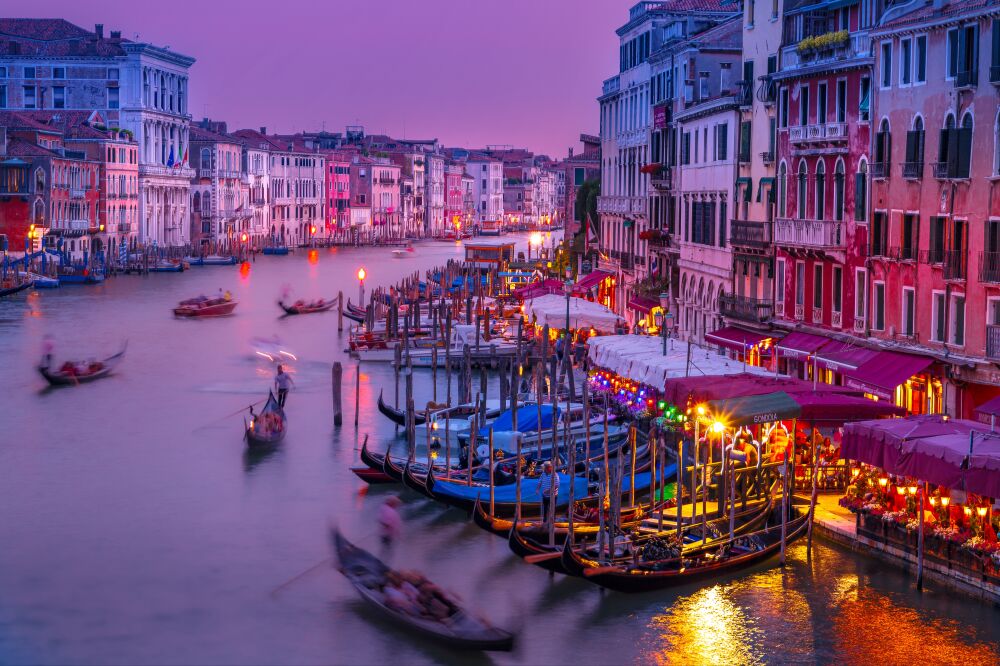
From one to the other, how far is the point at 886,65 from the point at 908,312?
10.4 ft

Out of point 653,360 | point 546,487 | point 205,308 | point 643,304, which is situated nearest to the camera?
point 546,487

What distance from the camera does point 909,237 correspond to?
747 inches

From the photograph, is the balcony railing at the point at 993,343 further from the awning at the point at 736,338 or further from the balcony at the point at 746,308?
the balcony at the point at 746,308

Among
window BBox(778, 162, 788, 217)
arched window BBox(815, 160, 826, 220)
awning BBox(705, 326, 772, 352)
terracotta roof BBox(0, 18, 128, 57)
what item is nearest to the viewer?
arched window BBox(815, 160, 826, 220)

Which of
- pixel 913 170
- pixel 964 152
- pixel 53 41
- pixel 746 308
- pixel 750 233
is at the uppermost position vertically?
pixel 53 41

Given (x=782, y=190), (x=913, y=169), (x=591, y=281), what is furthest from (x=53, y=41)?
(x=913, y=169)

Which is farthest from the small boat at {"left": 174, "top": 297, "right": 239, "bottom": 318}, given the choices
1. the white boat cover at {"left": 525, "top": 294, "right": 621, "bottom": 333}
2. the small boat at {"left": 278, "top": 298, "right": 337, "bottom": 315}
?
the white boat cover at {"left": 525, "top": 294, "right": 621, "bottom": 333}

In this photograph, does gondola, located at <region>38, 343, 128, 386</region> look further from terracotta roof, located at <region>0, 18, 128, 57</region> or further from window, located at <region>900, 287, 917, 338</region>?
terracotta roof, located at <region>0, 18, 128, 57</region>

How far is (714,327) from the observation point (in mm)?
26547

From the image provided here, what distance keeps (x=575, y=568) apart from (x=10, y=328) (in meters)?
29.5

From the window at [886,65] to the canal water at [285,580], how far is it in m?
7.00

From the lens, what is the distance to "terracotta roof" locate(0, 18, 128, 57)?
73562mm

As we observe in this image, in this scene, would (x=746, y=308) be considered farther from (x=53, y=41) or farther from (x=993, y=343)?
(x=53, y=41)

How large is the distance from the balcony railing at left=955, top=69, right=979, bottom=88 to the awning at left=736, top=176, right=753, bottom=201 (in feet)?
22.3
